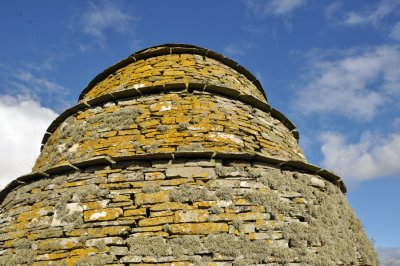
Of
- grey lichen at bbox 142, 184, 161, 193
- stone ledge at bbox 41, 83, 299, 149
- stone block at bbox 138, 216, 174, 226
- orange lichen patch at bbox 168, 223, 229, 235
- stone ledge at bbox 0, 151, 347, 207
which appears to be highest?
stone ledge at bbox 41, 83, 299, 149

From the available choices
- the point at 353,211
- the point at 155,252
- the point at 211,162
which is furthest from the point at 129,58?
the point at 353,211

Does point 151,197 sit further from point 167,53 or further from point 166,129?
point 167,53

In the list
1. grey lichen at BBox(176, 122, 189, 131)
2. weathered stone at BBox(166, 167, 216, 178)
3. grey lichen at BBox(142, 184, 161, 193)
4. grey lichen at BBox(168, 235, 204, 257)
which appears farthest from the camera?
grey lichen at BBox(176, 122, 189, 131)

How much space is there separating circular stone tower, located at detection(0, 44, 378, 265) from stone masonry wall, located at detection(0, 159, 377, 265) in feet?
0.04

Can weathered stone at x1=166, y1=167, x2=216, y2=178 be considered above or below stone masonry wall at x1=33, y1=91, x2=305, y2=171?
below

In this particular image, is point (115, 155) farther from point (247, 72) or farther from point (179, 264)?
point (247, 72)

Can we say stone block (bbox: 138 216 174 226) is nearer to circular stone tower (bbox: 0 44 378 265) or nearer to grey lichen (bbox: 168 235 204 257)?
circular stone tower (bbox: 0 44 378 265)

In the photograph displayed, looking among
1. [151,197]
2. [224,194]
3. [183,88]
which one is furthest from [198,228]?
[183,88]

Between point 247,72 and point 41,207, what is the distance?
5009 mm

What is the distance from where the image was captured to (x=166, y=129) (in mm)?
4891

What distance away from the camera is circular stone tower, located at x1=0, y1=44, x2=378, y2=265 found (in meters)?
3.78

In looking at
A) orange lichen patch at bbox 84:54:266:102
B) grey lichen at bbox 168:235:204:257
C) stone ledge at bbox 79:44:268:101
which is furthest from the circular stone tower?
stone ledge at bbox 79:44:268:101

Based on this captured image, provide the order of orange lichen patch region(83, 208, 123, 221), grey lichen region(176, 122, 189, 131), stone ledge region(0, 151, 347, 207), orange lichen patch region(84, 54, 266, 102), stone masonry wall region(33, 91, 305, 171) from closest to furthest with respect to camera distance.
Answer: orange lichen patch region(83, 208, 123, 221), stone ledge region(0, 151, 347, 207), stone masonry wall region(33, 91, 305, 171), grey lichen region(176, 122, 189, 131), orange lichen patch region(84, 54, 266, 102)

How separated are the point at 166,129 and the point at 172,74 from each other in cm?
156
